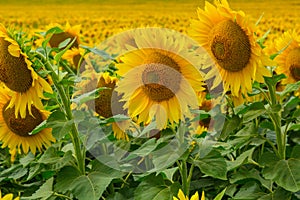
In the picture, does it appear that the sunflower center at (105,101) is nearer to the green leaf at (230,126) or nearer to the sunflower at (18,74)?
the sunflower at (18,74)

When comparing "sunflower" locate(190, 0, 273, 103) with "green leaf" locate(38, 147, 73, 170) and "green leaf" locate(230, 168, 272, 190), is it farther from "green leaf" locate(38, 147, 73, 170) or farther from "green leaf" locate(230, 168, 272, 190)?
"green leaf" locate(38, 147, 73, 170)

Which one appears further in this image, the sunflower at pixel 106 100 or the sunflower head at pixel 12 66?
the sunflower at pixel 106 100

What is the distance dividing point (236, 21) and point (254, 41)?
0.06 meters

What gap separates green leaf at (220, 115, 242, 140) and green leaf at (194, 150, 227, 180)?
14 cm

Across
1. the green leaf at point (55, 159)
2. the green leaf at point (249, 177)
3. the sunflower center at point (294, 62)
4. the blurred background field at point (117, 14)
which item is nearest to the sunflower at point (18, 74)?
the green leaf at point (55, 159)

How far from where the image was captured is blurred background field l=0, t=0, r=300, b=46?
16.4 ft

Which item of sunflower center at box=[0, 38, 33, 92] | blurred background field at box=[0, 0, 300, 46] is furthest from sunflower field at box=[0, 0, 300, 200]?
blurred background field at box=[0, 0, 300, 46]

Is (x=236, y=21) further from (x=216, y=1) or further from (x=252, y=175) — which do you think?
(x=252, y=175)

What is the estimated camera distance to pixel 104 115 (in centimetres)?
213

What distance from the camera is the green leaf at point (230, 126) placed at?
6.79ft

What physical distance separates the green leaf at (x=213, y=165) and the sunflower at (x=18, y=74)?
0.41m

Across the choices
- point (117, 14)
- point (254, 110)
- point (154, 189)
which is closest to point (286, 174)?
point (254, 110)

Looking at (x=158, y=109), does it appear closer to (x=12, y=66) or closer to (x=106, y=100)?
(x=106, y=100)

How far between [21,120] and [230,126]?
58cm
